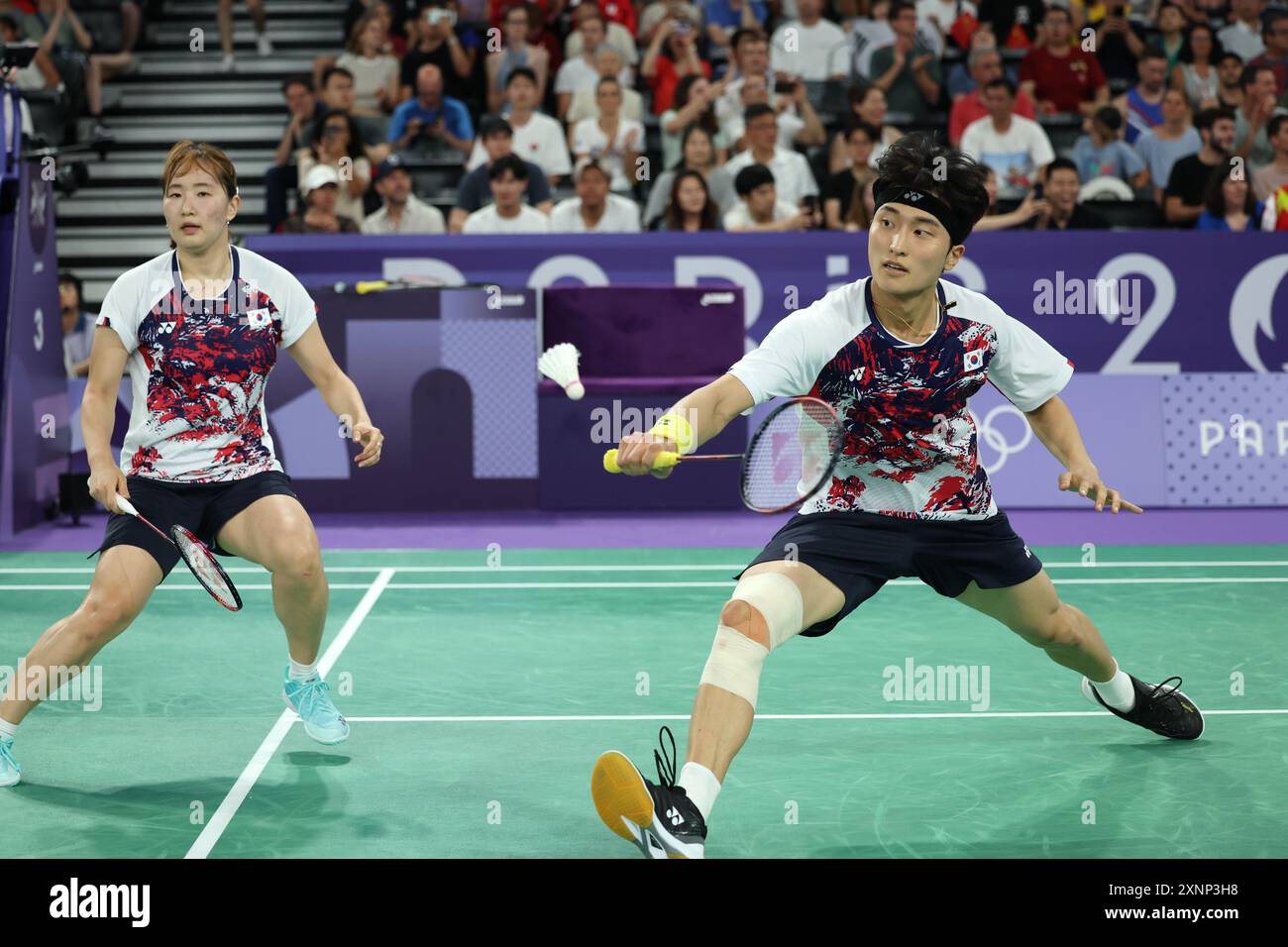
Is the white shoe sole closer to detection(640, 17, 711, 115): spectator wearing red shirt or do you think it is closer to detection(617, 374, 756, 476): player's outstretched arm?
detection(617, 374, 756, 476): player's outstretched arm

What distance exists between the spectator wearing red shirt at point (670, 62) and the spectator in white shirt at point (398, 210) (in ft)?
7.87

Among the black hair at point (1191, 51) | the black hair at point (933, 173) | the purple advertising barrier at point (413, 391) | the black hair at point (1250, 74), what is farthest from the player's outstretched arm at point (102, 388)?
the black hair at point (1191, 51)

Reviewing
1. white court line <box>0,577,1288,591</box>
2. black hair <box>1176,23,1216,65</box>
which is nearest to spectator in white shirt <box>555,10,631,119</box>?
black hair <box>1176,23,1216,65</box>

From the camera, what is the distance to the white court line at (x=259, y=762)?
4145 mm

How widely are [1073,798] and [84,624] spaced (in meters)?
2.77

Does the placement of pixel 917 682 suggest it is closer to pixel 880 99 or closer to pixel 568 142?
pixel 880 99

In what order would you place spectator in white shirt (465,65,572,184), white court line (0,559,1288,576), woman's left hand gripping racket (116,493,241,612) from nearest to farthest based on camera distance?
1. woman's left hand gripping racket (116,493,241,612)
2. white court line (0,559,1288,576)
3. spectator in white shirt (465,65,572,184)

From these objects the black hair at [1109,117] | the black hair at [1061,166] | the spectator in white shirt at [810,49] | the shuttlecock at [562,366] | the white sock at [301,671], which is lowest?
the white sock at [301,671]

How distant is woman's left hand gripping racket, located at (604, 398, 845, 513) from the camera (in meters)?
3.94

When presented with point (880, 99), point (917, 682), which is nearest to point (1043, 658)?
point (917, 682)

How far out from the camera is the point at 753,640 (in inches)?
151

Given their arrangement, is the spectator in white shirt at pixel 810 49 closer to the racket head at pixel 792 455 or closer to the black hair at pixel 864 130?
the black hair at pixel 864 130

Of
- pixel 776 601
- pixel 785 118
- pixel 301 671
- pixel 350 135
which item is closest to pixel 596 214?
pixel 350 135

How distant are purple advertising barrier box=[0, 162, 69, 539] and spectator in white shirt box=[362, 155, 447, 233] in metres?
2.14
